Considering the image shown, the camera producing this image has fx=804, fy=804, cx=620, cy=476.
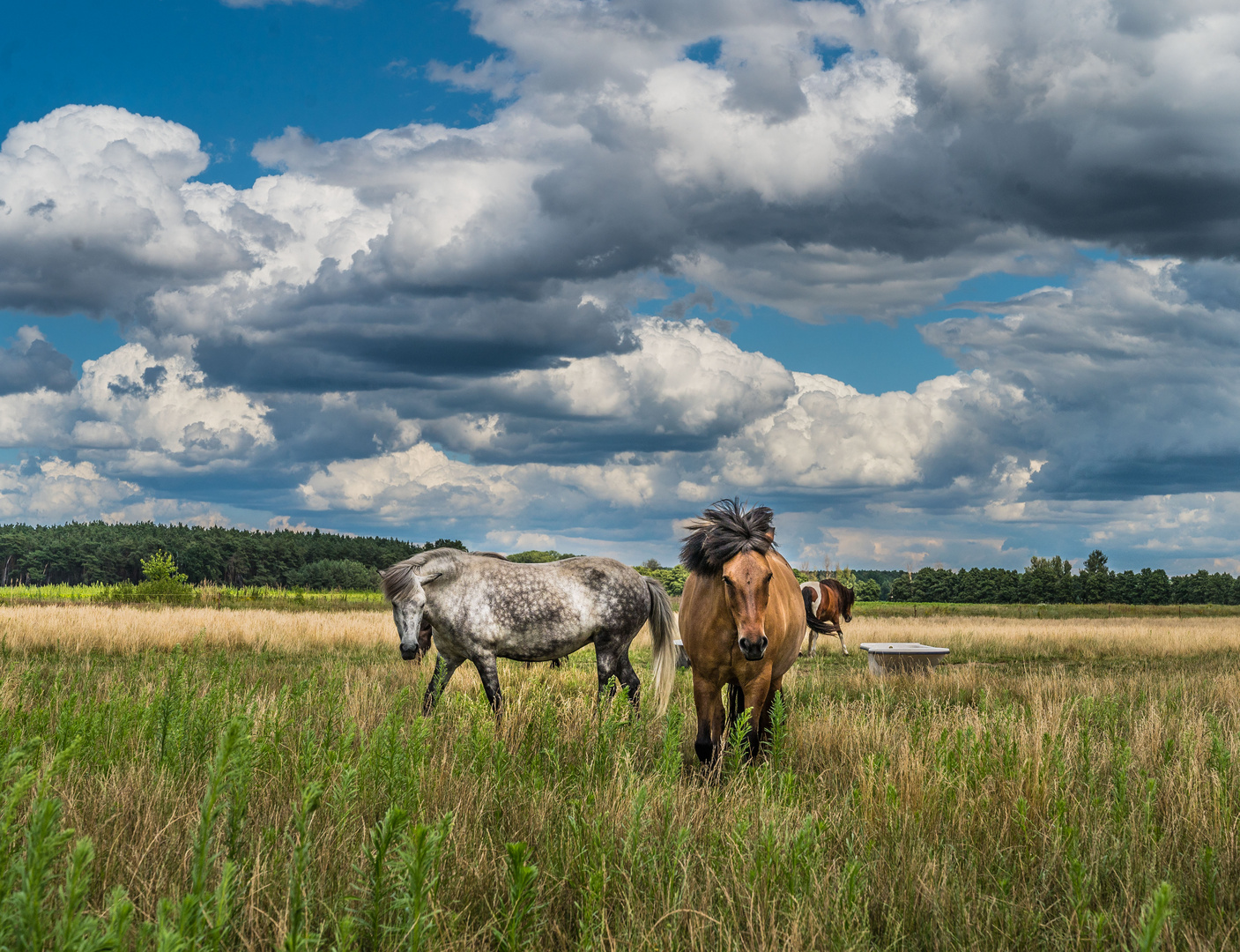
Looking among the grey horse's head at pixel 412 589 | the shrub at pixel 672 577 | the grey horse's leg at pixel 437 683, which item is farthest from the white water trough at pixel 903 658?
the shrub at pixel 672 577

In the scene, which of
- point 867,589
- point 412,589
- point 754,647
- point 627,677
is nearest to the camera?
point 754,647

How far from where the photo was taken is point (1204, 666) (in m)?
17.3

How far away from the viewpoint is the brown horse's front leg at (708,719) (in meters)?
6.34

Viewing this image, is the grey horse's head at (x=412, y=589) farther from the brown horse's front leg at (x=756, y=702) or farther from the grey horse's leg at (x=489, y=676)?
the brown horse's front leg at (x=756, y=702)

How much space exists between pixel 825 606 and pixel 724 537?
607 inches

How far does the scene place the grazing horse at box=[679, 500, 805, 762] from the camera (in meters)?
6.02

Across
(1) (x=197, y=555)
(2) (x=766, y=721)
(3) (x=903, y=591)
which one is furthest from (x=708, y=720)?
(1) (x=197, y=555)

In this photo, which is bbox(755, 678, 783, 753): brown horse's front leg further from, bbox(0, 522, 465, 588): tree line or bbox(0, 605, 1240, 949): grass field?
bbox(0, 522, 465, 588): tree line

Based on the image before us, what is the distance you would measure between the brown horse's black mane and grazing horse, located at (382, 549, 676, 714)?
2401mm

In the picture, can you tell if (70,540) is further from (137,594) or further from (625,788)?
(625,788)

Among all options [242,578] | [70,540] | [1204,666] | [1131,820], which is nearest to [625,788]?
[1131,820]

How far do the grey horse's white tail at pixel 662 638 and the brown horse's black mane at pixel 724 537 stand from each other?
2436mm

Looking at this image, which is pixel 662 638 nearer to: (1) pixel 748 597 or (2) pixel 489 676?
(2) pixel 489 676

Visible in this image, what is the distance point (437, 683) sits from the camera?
873 cm
